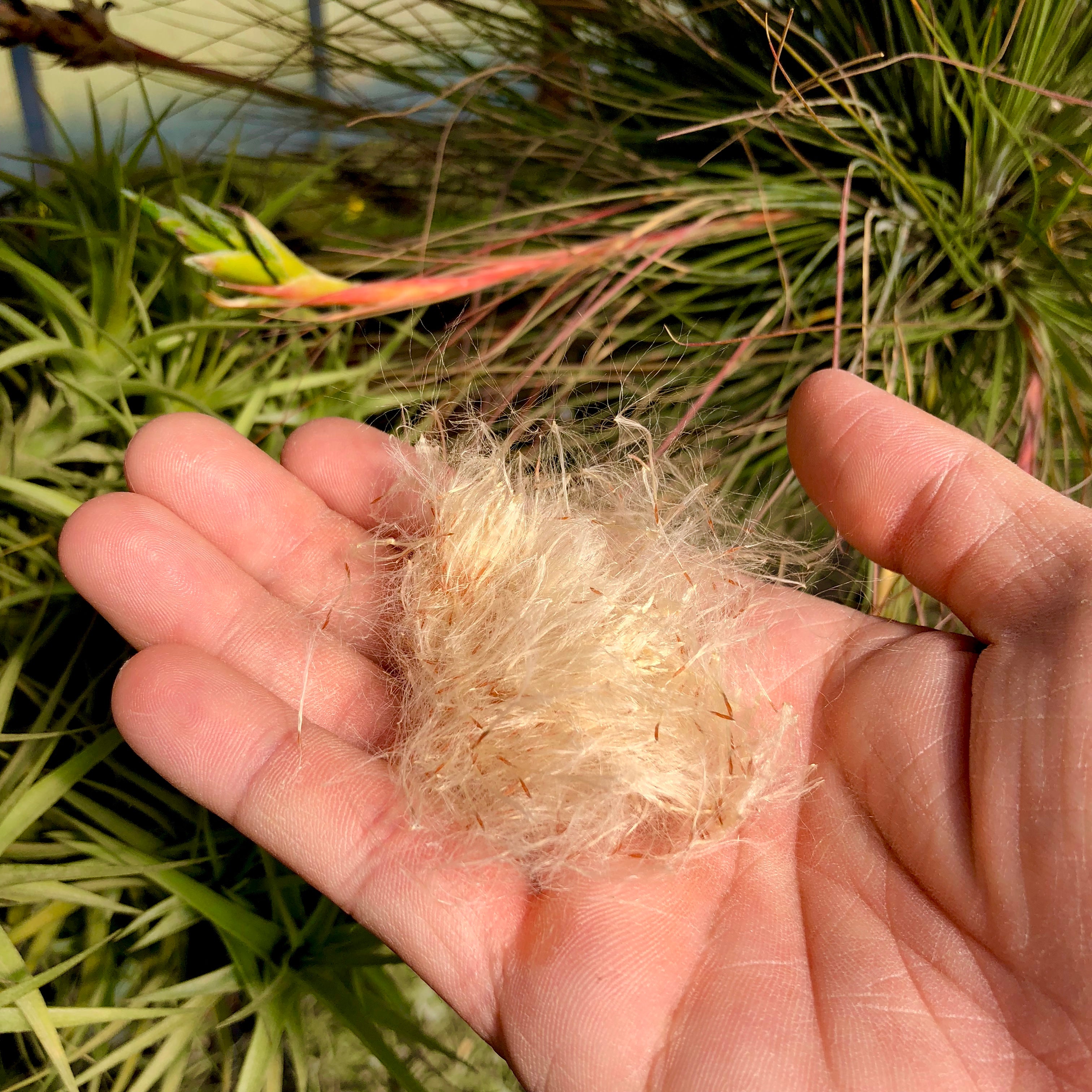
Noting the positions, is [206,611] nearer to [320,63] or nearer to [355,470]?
[355,470]

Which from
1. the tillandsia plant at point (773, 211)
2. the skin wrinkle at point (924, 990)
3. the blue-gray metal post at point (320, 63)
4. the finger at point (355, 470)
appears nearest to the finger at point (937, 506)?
the tillandsia plant at point (773, 211)

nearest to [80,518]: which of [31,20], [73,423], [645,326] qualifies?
[73,423]

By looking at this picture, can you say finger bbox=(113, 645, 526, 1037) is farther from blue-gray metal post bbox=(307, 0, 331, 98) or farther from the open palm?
blue-gray metal post bbox=(307, 0, 331, 98)

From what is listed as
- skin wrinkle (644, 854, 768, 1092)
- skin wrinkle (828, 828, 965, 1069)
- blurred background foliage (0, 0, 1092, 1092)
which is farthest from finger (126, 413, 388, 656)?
skin wrinkle (828, 828, 965, 1069)

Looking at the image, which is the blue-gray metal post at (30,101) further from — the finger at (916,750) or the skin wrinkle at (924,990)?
the skin wrinkle at (924,990)

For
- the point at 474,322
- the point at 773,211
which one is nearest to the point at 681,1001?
the point at 474,322
